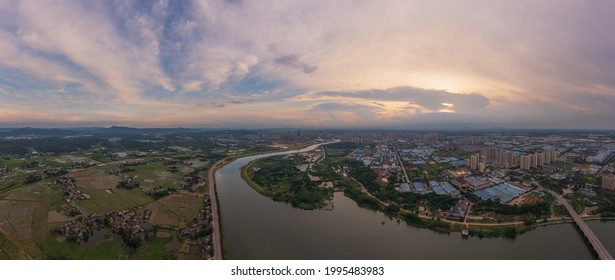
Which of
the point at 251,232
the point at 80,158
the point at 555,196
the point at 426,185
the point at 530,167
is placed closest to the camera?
the point at 251,232

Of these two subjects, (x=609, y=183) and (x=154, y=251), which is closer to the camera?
(x=154, y=251)

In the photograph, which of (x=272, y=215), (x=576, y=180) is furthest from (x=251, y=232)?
(x=576, y=180)

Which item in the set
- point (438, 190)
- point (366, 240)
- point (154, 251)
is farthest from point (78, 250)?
point (438, 190)

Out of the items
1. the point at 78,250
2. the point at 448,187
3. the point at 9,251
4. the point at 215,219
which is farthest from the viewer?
the point at 448,187

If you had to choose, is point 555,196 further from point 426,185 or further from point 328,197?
point 328,197

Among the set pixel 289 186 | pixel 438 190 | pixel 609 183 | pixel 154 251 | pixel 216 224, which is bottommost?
pixel 154 251

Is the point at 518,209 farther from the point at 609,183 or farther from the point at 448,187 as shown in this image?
the point at 609,183
